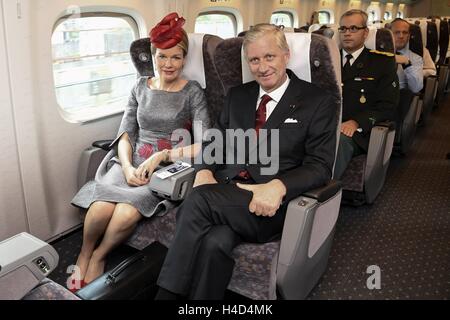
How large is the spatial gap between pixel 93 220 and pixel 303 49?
1.42m

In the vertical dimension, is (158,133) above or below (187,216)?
above

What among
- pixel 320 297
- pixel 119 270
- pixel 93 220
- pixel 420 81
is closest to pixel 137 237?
pixel 93 220

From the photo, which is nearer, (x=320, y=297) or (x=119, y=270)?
(x=119, y=270)

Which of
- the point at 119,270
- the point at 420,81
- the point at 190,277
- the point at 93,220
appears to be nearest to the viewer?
the point at 190,277

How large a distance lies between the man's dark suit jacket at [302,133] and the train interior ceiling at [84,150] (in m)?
0.70

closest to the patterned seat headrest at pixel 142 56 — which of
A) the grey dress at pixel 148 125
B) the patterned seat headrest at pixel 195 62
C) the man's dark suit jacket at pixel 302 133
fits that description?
the grey dress at pixel 148 125

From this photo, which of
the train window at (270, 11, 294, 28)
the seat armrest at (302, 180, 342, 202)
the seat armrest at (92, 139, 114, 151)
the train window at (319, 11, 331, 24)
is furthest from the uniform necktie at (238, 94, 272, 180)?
the train window at (319, 11, 331, 24)

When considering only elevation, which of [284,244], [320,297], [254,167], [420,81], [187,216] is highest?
[420,81]

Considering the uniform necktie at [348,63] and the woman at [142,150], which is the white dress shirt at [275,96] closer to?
the woman at [142,150]

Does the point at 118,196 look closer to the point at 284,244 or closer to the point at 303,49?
the point at 284,244

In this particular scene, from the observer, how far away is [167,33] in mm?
2375

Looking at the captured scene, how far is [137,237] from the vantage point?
2.35m

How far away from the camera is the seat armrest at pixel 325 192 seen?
6.05 feet

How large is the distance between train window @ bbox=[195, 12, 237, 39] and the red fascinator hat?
77.2 inches
